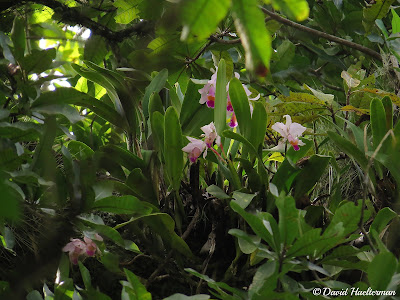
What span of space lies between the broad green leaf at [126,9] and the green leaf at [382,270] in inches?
32.8

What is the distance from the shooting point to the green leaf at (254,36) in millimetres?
302

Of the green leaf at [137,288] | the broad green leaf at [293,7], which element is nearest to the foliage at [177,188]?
the green leaf at [137,288]

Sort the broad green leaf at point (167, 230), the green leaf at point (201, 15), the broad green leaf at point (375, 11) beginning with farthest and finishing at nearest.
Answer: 1. the broad green leaf at point (375, 11)
2. the broad green leaf at point (167, 230)
3. the green leaf at point (201, 15)

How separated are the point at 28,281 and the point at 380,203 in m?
0.72

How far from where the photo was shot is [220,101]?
1.06 m

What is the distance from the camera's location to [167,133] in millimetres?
1010

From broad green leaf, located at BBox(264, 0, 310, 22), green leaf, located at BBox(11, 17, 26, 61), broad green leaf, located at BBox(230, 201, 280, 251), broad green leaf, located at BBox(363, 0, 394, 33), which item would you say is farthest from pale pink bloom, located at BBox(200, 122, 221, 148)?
broad green leaf, located at BBox(363, 0, 394, 33)

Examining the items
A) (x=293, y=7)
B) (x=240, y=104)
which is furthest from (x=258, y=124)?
(x=293, y=7)

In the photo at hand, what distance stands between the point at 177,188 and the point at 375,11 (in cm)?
98

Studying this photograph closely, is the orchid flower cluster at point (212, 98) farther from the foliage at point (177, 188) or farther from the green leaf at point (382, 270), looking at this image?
the green leaf at point (382, 270)

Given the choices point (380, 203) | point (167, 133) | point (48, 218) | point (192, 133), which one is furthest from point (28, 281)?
point (380, 203)

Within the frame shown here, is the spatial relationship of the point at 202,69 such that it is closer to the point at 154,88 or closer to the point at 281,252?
the point at 154,88

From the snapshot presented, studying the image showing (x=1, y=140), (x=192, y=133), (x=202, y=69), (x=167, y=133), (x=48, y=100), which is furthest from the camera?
(x=202, y=69)

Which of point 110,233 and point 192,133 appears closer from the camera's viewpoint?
point 110,233
